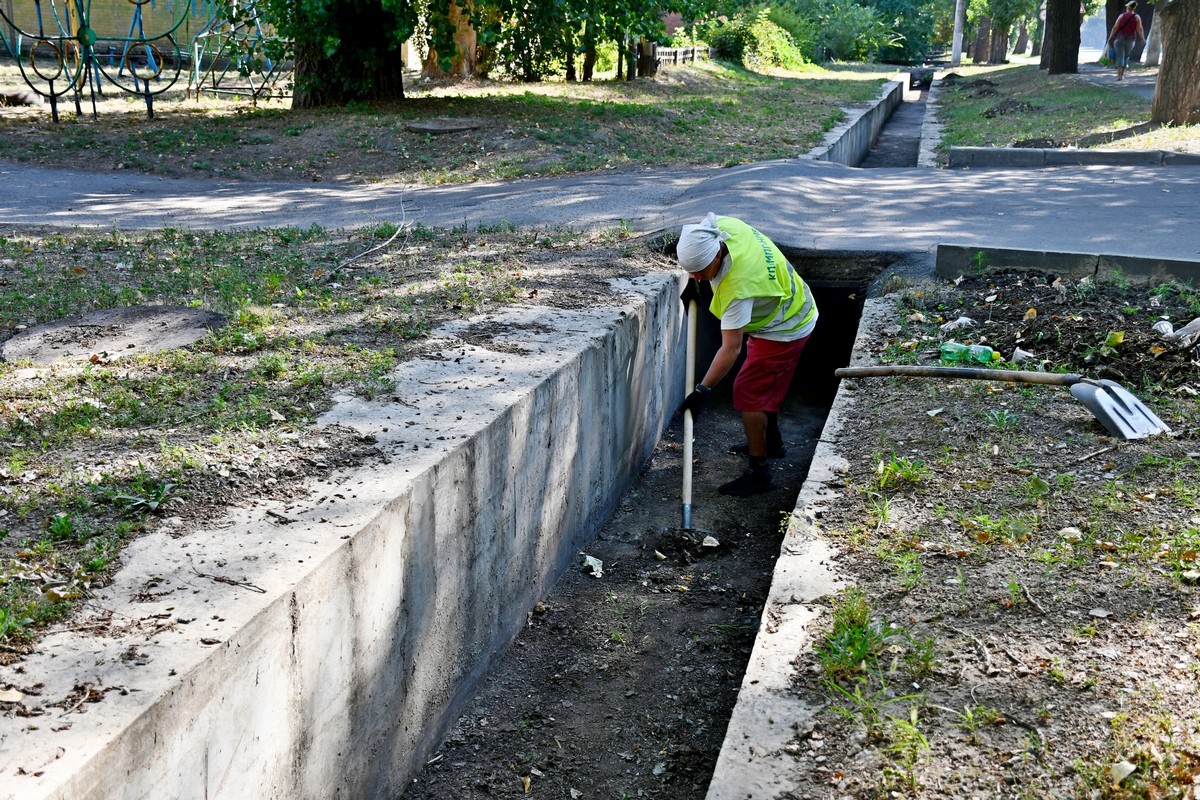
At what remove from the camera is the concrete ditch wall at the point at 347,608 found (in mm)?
2273

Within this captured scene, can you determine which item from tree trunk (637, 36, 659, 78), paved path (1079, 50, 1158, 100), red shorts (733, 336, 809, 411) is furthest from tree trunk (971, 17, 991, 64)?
red shorts (733, 336, 809, 411)

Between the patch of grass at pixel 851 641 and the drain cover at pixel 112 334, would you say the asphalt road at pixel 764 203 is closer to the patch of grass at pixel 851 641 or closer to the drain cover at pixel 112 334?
the drain cover at pixel 112 334

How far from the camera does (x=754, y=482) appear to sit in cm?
645

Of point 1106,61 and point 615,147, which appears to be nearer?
point 615,147

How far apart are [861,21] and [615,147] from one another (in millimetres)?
37470

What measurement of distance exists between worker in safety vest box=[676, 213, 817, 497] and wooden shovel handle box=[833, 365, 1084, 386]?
631mm

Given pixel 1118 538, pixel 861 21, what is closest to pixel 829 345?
pixel 1118 538

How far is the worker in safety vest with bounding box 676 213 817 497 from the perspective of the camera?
18.2 ft

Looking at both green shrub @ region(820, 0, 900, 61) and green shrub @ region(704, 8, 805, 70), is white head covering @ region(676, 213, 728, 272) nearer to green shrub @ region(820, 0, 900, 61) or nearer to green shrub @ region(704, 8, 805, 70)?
green shrub @ region(704, 8, 805, 70)

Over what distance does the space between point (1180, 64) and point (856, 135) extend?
17.4 ft

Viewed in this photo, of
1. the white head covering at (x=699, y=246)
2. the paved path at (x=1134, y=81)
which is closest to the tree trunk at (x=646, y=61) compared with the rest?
the paved path at (x=1134, y=81)

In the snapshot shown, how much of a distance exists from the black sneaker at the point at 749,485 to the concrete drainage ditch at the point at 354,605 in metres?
1.21

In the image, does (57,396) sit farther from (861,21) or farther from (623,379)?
(861,21)

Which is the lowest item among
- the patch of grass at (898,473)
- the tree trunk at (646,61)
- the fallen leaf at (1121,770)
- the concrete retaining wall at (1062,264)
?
the fallen leaf at (1121,770)
